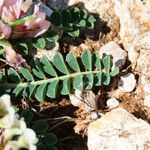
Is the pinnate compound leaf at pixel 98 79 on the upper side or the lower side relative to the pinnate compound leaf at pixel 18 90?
upper

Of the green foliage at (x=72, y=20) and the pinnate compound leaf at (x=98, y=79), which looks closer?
the pinnate compound leaf at (x=98, y=79)

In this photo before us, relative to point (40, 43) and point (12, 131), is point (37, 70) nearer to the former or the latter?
point (40, 43)

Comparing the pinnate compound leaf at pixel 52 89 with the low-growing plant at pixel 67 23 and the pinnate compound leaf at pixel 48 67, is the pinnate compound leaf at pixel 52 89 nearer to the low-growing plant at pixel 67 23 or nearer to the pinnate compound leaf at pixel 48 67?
the pinnate compound leaf at pixel 48 67

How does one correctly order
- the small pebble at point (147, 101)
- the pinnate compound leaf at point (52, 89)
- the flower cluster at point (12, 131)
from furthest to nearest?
the small pebble at point (147, 101), the pinnate compound leaf at point (52, 89), the flower cluster at point (12, 131)

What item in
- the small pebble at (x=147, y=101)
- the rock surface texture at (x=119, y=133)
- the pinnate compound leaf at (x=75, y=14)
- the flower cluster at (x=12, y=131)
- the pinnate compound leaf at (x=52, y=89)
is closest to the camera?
the flower cluster at (x=12, y=131)

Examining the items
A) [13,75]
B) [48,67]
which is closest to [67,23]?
[48,67]

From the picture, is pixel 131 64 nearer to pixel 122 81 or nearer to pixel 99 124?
pixel 122 81

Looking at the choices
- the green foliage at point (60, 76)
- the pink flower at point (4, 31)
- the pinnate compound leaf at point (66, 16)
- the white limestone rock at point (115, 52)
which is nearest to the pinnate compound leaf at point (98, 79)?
the green foliage at point (60, 76)
